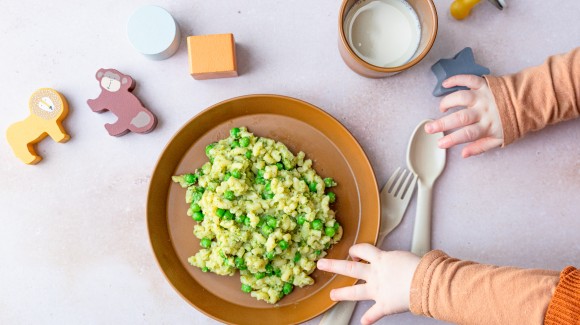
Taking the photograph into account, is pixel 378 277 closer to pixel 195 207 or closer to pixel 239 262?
pixel 239 262

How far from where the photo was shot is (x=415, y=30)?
102 centimetres

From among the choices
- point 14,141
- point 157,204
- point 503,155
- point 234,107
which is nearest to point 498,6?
point 503,155

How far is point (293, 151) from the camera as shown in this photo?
108 centimetres

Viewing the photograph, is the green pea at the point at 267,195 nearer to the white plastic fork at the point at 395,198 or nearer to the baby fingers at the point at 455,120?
the white plastic fork at the point at 395,198

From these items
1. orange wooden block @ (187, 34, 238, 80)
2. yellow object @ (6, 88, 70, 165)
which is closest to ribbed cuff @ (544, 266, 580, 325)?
orange wooden block @ (187, 34, 238, 80)

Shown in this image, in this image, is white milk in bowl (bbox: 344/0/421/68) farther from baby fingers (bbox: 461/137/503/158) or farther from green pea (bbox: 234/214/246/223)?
green pea (bbox: 234/214/246/223)

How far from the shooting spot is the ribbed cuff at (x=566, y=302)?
0.80 metres

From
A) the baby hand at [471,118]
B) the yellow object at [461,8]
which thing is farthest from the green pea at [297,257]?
the yellow object at [461,8]

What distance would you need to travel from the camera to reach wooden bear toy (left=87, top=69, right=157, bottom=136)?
107 centimetres

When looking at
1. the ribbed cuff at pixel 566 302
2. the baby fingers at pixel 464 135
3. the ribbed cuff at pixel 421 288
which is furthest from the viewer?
the baby fingers at pixel 464 135

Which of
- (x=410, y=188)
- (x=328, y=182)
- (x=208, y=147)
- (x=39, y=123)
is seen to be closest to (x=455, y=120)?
(x=410, y=188)

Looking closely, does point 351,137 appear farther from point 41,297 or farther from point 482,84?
point 41,297

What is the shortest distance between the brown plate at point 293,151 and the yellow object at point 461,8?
359 millimetres

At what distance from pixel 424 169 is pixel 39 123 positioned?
0.83m
